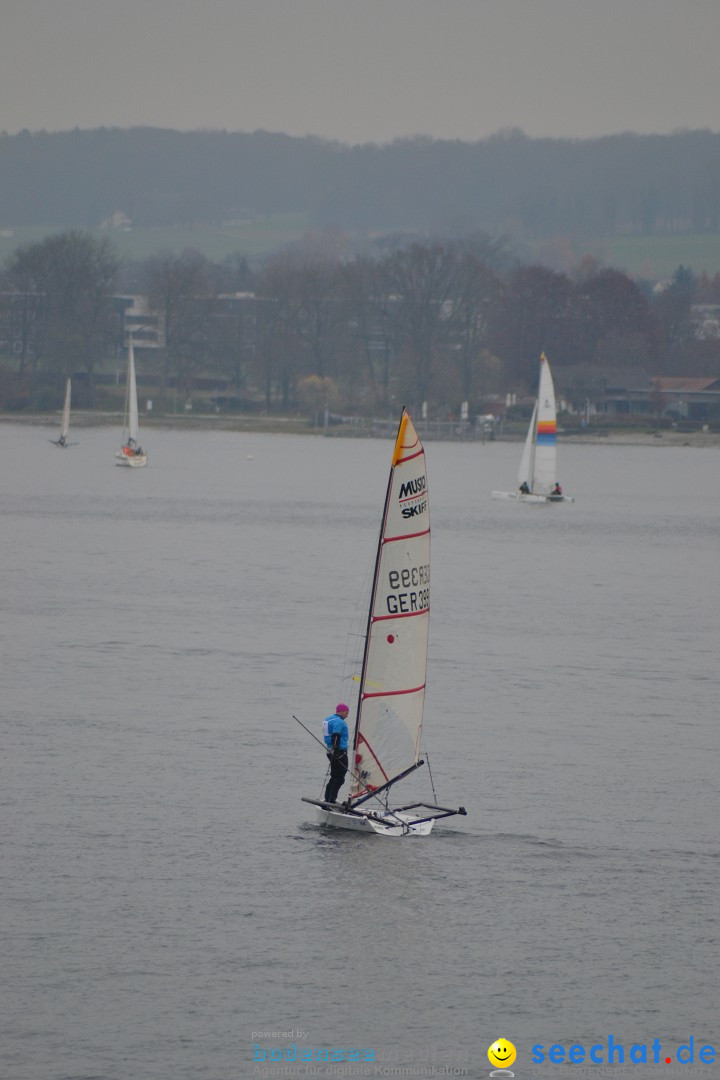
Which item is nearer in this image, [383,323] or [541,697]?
[541,697]

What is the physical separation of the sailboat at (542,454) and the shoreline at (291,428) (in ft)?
232

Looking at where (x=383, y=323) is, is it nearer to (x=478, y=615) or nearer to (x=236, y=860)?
(x=478, y=615)

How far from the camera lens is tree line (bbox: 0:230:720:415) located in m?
188

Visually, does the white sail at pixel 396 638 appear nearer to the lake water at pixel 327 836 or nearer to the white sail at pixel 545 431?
the lake water at pixel 327 836

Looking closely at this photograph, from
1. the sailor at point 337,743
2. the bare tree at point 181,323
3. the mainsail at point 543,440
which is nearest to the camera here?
the sailor at point 337,743

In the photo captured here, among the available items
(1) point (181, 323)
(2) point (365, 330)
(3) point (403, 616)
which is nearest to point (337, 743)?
(3) point (403, 616)

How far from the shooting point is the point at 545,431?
314 ft

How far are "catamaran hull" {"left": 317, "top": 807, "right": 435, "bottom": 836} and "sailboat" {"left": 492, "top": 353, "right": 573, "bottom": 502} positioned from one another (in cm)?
6181

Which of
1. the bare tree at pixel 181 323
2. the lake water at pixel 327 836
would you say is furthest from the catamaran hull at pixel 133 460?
the bare tree at pixel 181 323

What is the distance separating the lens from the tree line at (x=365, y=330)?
188m

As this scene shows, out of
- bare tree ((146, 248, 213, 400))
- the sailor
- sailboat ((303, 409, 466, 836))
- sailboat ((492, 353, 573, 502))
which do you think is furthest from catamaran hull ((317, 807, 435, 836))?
bare tree ((146, 248, 213, 400))

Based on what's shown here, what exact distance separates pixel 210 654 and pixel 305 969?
24.1 m

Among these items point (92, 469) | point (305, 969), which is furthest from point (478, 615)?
point (92, 469)

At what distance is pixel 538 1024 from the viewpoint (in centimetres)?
2391
